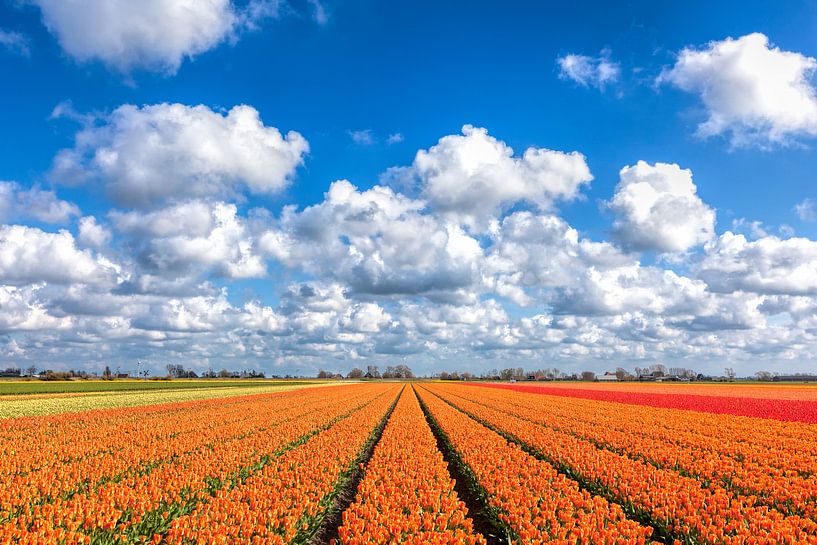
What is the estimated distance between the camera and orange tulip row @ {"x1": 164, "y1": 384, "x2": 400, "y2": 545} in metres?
7.87

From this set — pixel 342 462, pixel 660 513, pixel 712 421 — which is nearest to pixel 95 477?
pixel 342 462

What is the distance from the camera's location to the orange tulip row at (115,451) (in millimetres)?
10828

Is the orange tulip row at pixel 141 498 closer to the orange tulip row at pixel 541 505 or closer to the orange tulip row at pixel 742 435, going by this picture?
the orange tulip row at pixel 541 505

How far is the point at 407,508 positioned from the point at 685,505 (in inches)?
219

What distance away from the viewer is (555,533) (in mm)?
8148

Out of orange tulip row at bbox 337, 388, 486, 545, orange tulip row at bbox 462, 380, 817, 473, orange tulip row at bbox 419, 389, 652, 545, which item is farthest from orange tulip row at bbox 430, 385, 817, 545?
orange tulip row at bbox 462, 380, 817, 473

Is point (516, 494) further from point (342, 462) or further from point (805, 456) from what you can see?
point (805, 456)

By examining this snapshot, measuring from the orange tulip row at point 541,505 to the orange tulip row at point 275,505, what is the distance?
3.78 metres

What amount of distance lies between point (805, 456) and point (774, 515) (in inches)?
353

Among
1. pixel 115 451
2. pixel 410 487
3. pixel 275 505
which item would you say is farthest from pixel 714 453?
pixel 115 451

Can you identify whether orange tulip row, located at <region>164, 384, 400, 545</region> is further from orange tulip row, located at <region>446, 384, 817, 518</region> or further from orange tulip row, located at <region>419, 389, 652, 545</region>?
orange tulip row, located at <region>446, 384, 817, 518</region>

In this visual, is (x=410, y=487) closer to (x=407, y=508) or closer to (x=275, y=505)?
(x=407, y=508)

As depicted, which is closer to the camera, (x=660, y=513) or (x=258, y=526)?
(x=258, y=526)

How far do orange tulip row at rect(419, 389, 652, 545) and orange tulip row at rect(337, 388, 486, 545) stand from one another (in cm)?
86
